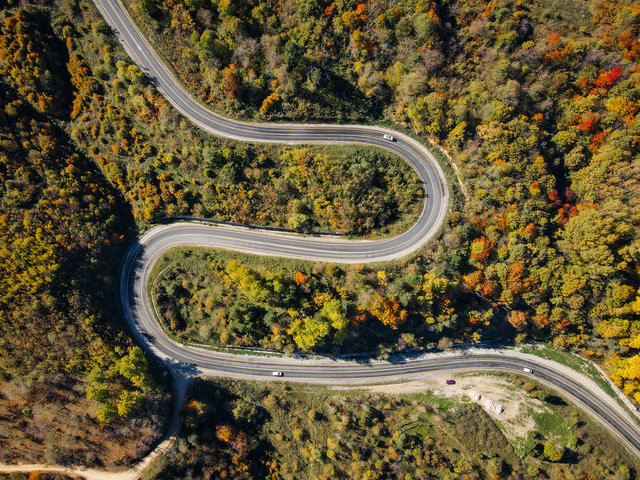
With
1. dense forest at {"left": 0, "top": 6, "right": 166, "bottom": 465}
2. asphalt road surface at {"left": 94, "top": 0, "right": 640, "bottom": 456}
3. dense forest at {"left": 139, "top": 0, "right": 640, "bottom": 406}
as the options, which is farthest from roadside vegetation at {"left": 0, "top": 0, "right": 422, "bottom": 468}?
dense forest at {"left": 139, "top": 0, "right": 640, "bottom": 406}

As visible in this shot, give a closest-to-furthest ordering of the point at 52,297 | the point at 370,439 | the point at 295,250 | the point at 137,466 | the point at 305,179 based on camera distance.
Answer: the point at 52,297 → the point at 137,466 → the point at 305,179 → the point at 370,439 → the point at 295,250

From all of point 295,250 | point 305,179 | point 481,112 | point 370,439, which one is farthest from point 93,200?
point 481,112

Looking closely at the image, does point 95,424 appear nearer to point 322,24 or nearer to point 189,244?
point 189,244

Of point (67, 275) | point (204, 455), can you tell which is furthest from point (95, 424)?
point (67, 275)

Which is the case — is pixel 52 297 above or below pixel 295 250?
below

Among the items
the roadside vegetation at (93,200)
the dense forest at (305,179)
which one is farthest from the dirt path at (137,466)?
the dense forest at (305,179)

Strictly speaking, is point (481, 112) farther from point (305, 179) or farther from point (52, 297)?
point (52, 297)
